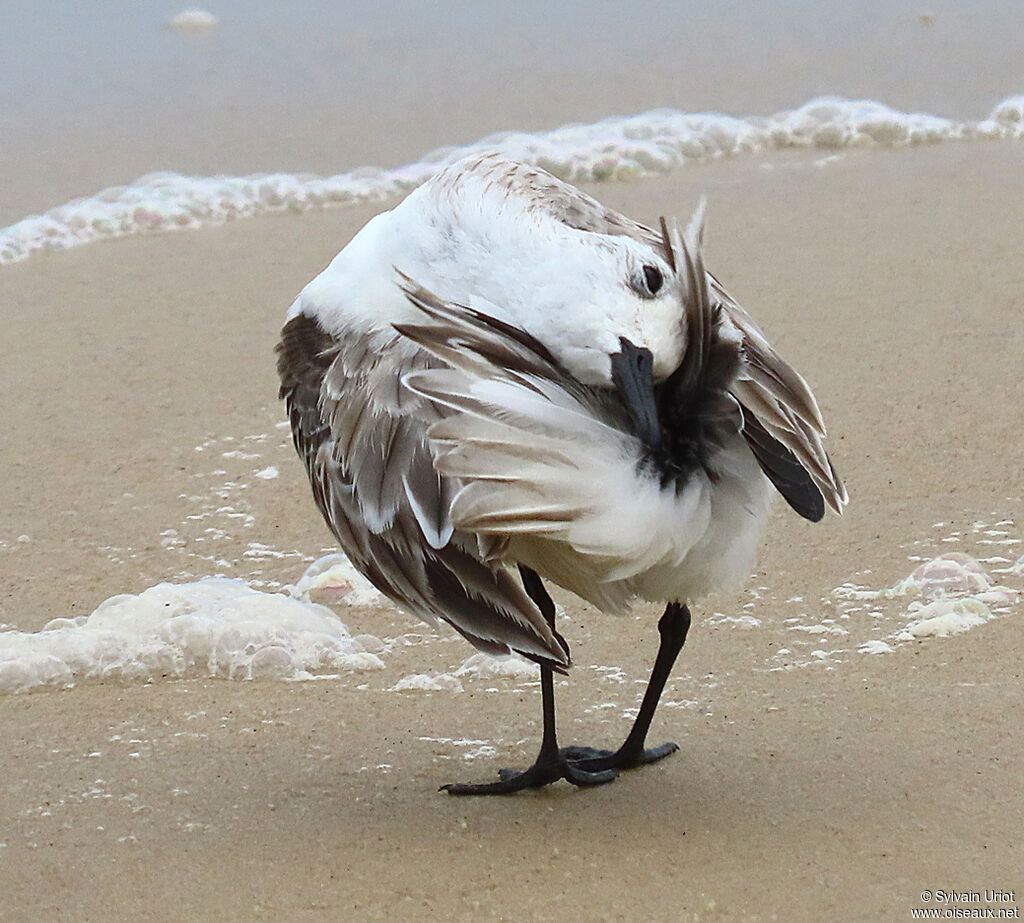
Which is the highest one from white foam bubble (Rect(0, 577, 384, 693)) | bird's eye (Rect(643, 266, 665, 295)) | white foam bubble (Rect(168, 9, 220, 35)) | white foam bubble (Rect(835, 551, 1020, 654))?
white foam bubble (Rect(168, 9, 220, 35))

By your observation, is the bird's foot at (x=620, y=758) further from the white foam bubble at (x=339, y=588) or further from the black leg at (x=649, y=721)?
the white foam bubble at (x=339, y=588)

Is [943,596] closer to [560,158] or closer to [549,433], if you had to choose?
[549,433]

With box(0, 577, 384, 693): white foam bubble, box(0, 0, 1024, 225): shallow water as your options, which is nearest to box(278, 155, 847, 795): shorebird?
box(0, 577, 384, 693): white foam bubble

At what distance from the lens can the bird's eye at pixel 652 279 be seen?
3078mm

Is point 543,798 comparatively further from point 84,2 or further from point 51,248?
point 84,2

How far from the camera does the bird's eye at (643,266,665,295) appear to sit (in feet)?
10.1

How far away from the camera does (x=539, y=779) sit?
344 cm

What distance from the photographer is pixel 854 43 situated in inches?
368

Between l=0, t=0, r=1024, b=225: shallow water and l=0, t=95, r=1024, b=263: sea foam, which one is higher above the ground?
l=0, t=0, r=1024, b=225: shallow water

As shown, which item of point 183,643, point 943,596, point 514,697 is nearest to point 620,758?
point 514,697

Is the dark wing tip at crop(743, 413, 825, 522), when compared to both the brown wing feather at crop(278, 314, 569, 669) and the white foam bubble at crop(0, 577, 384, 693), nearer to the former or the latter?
the brown wing feather at crop(278, 314, 569, 669)

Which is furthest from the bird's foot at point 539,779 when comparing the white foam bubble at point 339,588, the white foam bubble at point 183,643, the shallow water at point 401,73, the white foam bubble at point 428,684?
the shallow water at point 401,73

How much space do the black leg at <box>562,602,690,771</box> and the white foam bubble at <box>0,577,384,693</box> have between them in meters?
0.72

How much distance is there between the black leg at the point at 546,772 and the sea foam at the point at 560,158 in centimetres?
433
